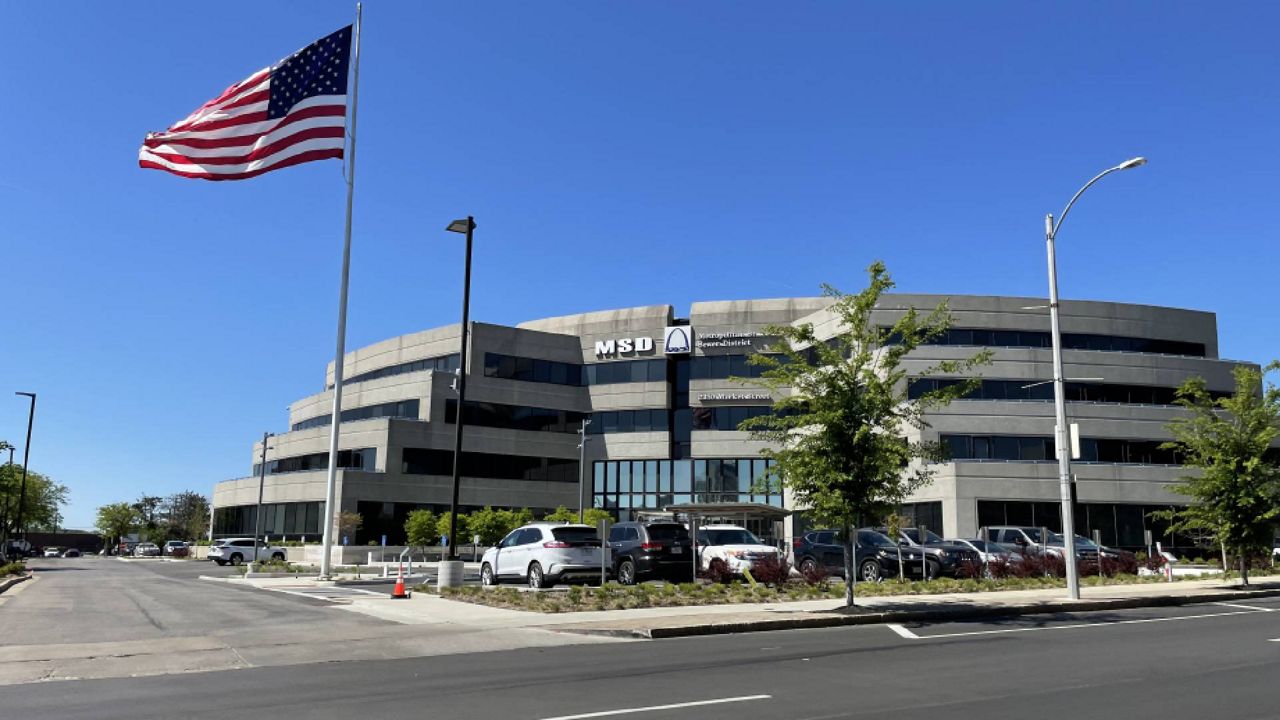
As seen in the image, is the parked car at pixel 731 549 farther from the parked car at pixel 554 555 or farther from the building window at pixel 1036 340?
the building window at pixel 1036 340

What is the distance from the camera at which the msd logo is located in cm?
6097

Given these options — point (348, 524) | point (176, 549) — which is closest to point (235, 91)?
point (348, 524)

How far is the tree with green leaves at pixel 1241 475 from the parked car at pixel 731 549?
11508 mm

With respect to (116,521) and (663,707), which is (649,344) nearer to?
(663,707)

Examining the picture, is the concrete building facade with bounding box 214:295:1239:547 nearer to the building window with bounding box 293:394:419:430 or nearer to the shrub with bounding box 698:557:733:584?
the building window with bounding box 293:394:419:430

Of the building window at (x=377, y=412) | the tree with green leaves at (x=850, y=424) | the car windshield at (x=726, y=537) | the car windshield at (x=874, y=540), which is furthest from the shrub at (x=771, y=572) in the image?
the building window at (x=377, y=412)

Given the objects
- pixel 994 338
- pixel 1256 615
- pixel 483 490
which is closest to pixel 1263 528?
pixel 1256 615

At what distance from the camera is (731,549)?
23922 millimetres

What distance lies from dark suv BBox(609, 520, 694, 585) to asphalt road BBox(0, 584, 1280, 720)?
→ 9.33 m

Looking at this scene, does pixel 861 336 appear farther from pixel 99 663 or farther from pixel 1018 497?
pixel 1018 497

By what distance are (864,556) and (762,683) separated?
54.8 feet

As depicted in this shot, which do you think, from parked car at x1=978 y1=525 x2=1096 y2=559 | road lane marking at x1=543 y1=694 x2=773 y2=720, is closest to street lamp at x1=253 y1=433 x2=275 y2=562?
parked car at x1=978 y1=525 x2=1096 y2=559

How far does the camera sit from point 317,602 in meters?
21.3

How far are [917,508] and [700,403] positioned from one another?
16.8 metres
